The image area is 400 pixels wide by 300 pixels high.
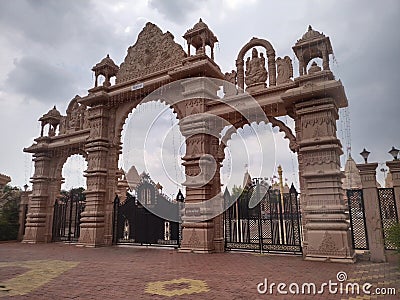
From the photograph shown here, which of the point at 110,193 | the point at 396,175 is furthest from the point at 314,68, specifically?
the point at 110,193

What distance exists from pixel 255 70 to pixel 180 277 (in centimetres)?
692

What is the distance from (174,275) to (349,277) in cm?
316

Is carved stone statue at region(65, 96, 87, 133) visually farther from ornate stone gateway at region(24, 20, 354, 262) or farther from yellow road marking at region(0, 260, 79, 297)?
yellow road marking at region(0, 260, 79, 297)

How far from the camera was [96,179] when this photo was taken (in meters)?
12.2

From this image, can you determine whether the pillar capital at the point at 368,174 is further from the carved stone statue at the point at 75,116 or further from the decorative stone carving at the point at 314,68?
the carved stone statue at the point at 75,116

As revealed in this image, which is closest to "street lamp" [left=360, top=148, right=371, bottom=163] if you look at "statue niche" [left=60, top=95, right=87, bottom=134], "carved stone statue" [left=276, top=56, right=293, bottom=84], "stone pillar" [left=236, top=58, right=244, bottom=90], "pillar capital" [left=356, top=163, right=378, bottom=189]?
"pillar capital" [left=356, top=163, right=378, bottom=189]

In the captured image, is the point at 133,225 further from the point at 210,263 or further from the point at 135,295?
Result: the point at 135,295

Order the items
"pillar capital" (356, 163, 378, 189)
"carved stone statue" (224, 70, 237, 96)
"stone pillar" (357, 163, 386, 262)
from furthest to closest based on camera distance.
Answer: "carved stone statue" (224, 70, 237, 96) < "pillar capital" (356, 163, 378, 189) < "stone pillar" (357, 163, 386, 262)

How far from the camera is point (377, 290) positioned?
470 cm

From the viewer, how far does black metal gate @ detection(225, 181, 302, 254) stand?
941 cm

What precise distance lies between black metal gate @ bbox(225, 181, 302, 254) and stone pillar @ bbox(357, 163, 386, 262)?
6.14 feet

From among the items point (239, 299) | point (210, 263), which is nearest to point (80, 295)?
point (239, 299)

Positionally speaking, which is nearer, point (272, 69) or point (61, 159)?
point (272, 69)

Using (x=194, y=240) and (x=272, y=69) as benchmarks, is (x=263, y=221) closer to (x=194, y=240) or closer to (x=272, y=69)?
(x=194, y=240)
